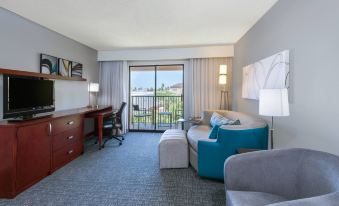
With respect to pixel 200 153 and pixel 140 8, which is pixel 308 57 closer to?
pixel 200 153

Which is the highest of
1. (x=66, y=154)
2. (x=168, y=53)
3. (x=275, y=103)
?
(x=168, y=53)

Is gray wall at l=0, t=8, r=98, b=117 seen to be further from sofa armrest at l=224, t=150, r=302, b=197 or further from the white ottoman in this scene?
sofa armrest at l=224, t=150, r=302, b=197

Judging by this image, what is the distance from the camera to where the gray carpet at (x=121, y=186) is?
2.25m

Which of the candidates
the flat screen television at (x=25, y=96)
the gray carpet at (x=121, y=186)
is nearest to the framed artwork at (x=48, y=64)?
the flat screen television at (x=25, y=96)

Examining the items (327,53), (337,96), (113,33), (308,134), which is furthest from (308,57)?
(113,33)

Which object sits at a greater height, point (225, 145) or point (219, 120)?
point (219, 120)

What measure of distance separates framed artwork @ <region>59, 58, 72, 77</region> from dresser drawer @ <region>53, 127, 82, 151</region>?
48.6 inches

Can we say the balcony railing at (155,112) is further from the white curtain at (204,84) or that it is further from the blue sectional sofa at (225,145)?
the blue sectional sofa at (225,145)

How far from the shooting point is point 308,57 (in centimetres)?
195

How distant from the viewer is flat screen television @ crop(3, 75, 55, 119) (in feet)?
8.05

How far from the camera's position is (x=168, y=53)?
5.28 meters

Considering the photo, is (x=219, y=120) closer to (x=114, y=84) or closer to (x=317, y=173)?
(x=317, y=173)

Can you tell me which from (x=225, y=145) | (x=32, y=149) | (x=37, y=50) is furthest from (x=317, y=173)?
(x=37, y=50)

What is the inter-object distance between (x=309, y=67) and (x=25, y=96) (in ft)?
11.6
